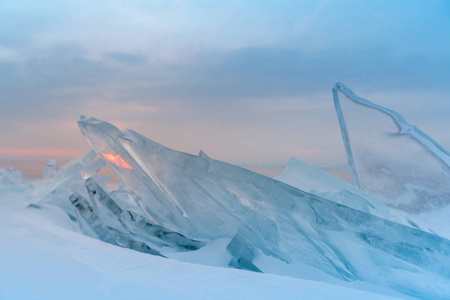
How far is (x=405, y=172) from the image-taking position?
2.18 metres

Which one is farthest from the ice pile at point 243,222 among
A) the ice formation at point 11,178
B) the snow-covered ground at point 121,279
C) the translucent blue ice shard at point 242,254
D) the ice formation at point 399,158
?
the ice formation at point 11,178

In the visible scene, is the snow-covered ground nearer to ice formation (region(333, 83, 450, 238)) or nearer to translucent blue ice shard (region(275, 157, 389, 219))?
translucent blue ice shard (region(275, 157, 389, 219))

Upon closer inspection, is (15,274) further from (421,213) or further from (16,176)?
(16,176)

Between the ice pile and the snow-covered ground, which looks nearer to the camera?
the snow-covered ground

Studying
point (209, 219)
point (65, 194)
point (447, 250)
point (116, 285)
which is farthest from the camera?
point (65, 194)

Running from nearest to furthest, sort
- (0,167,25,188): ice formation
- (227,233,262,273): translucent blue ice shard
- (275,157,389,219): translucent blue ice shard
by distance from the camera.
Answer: (227,233,262,273): translucent blue ice shard → (275,157,389,219): translucent blue ice shard → (0,167,25,188): ice formation

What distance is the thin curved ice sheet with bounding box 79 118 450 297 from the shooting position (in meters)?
1.37

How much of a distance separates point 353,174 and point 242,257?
1.30m

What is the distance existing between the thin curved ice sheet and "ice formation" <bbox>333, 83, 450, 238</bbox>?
703mm

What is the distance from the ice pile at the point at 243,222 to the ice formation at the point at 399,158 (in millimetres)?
624

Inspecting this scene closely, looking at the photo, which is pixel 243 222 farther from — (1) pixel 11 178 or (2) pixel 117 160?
(1) pixel 11 178

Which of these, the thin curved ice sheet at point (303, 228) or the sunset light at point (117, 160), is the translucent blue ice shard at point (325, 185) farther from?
the sunset light at point (117, 160)

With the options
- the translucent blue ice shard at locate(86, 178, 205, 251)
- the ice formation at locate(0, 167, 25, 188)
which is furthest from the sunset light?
the ice formation at locate(0, 167, 25, 188)

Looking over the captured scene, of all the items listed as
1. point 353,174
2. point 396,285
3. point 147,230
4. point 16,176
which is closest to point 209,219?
point 147,230
